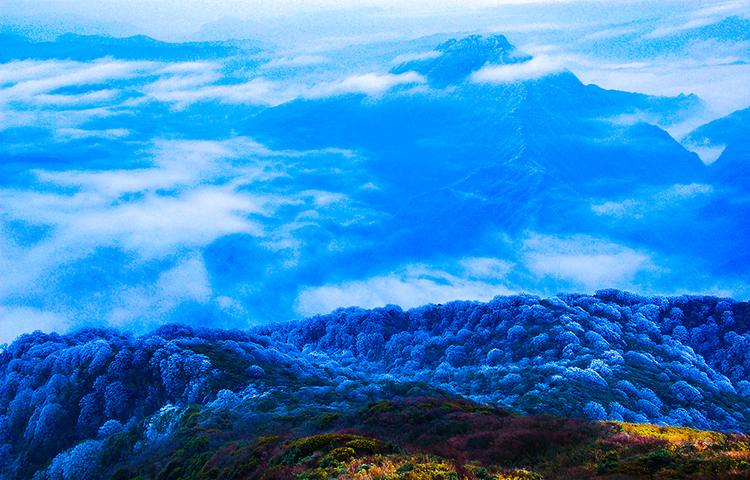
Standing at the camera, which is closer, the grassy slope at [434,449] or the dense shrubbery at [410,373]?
the grassy slope at [434,449]

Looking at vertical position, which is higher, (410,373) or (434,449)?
(410,373)

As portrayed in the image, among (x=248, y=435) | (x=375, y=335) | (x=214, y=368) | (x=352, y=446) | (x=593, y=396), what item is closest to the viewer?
(x=352, y=446)

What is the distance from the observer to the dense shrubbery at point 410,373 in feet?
196

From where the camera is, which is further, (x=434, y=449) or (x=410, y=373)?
(x=410, y=373)

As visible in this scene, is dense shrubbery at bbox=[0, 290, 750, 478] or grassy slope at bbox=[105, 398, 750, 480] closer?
grassy slope at bbox=[105, 398, 750, 480]

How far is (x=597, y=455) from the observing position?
30578 mm

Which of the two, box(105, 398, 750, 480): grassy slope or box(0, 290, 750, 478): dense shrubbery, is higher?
box(0, 290, 750, 478): dense shrubbery

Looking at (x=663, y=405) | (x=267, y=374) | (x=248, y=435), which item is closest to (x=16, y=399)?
(x=267, y=374)

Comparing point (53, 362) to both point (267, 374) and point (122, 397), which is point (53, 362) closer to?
point (122, 397)

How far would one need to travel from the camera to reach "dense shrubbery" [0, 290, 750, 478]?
5984cm

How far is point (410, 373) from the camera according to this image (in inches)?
3462

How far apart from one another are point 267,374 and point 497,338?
148ft

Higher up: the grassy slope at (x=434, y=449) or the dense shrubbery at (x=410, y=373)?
the dense shrubbery at (x=410, y=373)

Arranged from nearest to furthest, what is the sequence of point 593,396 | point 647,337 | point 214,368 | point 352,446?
point 352,446 → point 593,396 → point 214,368 → point 647,337
